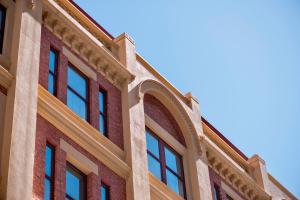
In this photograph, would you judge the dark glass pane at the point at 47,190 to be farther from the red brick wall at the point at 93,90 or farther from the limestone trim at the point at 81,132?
the red brick wall at the point at 93,90

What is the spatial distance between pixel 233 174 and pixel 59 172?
1146 centimetres

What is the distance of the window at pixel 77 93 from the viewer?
2622 centimetres

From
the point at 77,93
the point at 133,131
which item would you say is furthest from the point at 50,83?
the point at 133,131

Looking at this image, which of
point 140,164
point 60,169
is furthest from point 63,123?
point 140,164

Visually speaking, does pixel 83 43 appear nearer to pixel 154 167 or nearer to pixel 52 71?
pixel 52 71

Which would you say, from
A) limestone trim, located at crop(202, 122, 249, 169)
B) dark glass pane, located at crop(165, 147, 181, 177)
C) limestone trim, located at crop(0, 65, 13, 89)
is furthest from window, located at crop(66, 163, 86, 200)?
limestone trim, located at crop(202, 122, 249, 169)

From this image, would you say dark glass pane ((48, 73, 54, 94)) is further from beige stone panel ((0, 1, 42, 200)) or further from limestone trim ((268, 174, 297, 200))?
limestone trim ((268, 174, 297, 200))

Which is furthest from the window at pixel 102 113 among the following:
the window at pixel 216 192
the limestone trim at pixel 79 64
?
the window at pixel 216 192

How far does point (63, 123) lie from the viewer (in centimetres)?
2444

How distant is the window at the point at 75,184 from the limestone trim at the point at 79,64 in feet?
14.5

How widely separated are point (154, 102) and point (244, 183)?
5.34m

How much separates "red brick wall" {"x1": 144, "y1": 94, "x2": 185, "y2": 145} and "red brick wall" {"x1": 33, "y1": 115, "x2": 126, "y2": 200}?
17.0 feet

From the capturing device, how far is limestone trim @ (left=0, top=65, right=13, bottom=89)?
75.0 ft

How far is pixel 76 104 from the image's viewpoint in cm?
2636
